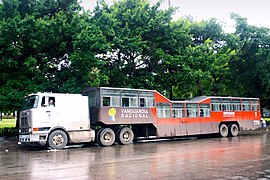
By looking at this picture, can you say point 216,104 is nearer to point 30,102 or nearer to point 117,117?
point 117,117

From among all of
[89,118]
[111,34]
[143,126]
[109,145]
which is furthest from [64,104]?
[111,34]

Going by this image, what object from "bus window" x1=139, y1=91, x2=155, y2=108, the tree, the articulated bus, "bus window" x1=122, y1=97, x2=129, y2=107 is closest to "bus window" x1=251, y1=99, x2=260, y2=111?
the articulated bus

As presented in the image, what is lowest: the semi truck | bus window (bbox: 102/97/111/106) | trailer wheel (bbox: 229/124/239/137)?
trailer wheel (bbox: 229/124/239/137)

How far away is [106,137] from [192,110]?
6.92m

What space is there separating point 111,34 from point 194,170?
14.3 m

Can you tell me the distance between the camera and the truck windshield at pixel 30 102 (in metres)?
15.6

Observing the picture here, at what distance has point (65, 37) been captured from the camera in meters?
20.0

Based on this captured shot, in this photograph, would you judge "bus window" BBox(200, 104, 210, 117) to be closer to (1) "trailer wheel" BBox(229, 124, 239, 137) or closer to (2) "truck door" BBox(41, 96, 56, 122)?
(1) "trailer wheel" BBox(229, 124, 239, 137)

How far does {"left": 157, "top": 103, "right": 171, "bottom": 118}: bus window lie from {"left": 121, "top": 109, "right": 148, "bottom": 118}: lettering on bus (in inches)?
40.2

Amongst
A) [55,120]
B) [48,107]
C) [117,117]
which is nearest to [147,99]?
→ [117,117]

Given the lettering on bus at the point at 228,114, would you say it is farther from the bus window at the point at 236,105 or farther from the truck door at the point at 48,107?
the truck door at the point at 48,107

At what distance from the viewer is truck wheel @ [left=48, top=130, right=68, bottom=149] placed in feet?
50.6

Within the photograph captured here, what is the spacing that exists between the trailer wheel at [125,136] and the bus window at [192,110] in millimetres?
4813

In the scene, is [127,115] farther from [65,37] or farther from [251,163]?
[251,163]
